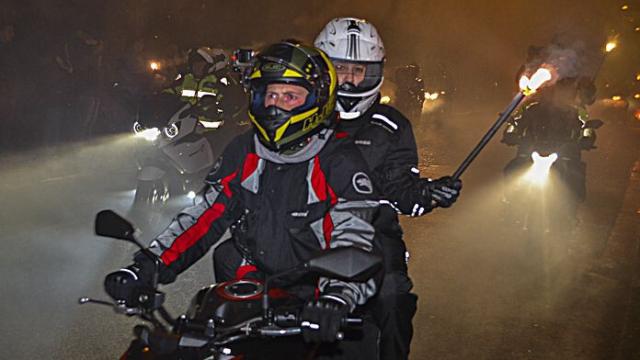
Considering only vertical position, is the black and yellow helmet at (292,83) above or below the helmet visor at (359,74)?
below

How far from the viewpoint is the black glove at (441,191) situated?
14.2 feet

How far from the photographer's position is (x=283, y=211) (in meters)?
3.00

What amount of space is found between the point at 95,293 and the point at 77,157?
6.60m

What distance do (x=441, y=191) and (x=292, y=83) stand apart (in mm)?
1745

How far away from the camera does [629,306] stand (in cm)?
645

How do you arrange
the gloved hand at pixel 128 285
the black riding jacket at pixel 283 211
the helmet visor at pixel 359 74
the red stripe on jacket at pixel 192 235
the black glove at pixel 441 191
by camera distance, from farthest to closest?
the helmet visor at pixel 359 74 → the black glove at pixel 441 191 → the red stripe on jacket at pixel 192 235 → the black riding jacket at pixel 283 211 → the gloved hand at pixel 128 285

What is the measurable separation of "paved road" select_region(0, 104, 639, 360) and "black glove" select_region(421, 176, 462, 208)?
1.53 m

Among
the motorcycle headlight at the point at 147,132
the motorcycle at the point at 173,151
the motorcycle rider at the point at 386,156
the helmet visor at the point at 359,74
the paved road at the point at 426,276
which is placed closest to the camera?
the motorcycle rider at the point at 386,156

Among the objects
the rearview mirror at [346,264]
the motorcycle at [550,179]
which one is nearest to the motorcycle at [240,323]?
the rearview mirror at [346,264]

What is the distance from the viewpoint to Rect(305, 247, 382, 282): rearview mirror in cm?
228

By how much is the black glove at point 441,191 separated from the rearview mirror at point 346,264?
207 centimetres

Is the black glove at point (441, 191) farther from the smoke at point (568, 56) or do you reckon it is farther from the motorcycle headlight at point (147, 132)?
the motorcycle headlight at point (147, 132)

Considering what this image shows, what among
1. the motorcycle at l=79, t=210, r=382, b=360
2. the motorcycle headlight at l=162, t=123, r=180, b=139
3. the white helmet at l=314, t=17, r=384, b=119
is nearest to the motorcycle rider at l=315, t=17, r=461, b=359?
the white helmet at l=314, t=17, r=384, b=119

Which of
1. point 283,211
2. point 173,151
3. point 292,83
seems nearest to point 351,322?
point 283,211
